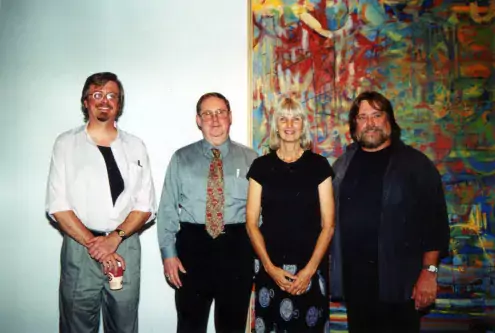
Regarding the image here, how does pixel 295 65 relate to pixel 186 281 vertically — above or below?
above

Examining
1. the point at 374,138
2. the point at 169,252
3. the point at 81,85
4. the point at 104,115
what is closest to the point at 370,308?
the point at 374,138

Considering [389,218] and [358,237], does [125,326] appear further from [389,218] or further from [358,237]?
[389,218]

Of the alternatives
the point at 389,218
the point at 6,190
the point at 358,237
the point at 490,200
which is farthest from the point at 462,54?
the point at 6,190

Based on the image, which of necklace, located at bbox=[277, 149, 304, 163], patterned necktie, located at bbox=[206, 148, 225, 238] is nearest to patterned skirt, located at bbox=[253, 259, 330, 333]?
patterned necktie, located at bbox=[206, 148, 225, 238]

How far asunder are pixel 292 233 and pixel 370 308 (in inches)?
25.4

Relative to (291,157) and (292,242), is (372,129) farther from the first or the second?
(292,242)

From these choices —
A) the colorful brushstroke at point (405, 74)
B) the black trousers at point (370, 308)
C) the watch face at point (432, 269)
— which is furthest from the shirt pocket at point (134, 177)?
the watch face at point (432, 269)

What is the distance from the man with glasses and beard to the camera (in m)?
2.31

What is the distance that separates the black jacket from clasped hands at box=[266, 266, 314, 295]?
0.34 m

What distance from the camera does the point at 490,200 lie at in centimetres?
274

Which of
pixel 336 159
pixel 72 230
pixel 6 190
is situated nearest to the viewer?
pixel 72 230

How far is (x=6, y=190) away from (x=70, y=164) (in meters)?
0.88

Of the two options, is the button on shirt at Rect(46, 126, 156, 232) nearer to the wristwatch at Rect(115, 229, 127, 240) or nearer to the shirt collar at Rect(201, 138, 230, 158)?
the wristwatch at Rect(115, 229, 127, 240)

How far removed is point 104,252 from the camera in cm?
226
